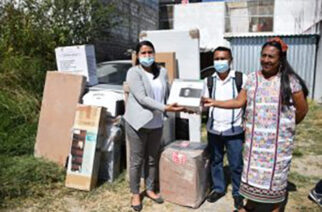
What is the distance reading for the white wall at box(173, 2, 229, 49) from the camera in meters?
14.9

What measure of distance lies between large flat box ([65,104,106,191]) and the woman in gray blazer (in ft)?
1.88

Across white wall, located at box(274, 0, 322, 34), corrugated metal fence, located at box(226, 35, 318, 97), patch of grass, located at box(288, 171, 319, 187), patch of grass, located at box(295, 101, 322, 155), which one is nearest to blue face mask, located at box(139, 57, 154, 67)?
patch of grass, located at box(288, 171, 319, 187)

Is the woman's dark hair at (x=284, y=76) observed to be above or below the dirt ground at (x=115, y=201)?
above

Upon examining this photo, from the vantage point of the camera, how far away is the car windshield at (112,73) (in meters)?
4.66

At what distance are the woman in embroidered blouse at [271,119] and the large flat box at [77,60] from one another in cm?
216

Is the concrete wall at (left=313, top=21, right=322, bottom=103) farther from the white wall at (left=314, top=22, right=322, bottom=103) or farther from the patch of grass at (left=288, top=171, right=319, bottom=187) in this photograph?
the patch of grass at (left=288, top=171, right=319, bottom=187)

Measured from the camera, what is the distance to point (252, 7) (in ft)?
48.3

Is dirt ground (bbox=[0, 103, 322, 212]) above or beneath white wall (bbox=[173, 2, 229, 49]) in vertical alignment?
beneath

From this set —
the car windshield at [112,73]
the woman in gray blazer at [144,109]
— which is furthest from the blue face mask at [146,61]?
the car windshield at [112,73]

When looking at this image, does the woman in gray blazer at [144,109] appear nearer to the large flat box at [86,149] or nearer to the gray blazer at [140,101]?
the gray blazer at [140,101]

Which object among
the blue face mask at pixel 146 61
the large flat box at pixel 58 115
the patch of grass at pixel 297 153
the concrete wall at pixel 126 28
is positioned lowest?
the patch of grass at pixel 297 153

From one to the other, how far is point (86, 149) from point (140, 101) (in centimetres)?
102

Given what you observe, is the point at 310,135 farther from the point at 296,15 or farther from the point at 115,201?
the point at 296,15

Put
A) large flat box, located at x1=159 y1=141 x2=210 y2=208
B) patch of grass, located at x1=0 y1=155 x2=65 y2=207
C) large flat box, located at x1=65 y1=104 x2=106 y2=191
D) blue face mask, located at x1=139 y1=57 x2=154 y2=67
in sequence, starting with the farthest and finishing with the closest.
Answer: large flat box, located at x1=65 y1=104 x2=106 y2=191, patch of grass, located at x1=0 y1=155 x2=65 y2=207, large flat box, located at x1=159 y1=141 x2=210 y2=208, blue face mask, located at x1=139 y1=57 x2=154 y2=67
